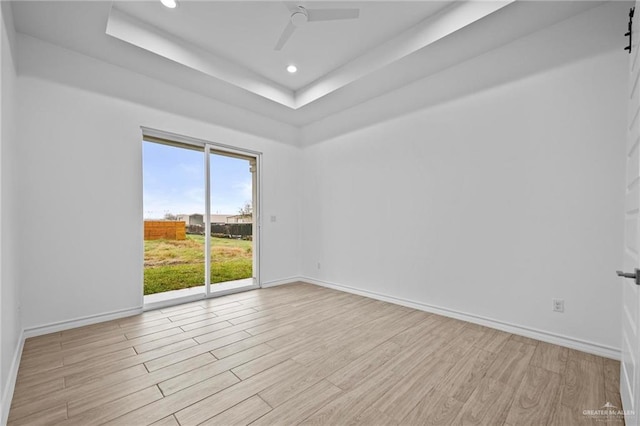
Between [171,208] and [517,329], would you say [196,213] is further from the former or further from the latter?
[517,329]

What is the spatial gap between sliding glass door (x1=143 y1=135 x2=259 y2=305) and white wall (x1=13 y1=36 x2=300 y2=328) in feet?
1.06

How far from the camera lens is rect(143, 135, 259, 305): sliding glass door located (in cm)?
390

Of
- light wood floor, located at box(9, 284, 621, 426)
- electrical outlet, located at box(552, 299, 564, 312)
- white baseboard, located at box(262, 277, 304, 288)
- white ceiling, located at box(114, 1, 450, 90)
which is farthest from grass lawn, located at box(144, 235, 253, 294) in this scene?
electrical outlet, located at box(552, 299, 564, 312)

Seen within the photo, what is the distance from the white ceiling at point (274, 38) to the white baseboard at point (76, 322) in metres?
2.61

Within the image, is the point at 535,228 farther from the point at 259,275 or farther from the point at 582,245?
the point at 259,275

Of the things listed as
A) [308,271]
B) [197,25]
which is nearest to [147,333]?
[308,271]

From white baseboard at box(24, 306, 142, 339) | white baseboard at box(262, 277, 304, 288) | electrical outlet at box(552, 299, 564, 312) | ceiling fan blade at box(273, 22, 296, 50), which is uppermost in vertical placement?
ceiling fan blade at box(273, 22, 296, 50)

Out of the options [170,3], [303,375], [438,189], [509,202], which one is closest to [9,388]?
[303,375]

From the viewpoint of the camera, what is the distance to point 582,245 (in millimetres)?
2414

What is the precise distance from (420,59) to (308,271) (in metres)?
3.75

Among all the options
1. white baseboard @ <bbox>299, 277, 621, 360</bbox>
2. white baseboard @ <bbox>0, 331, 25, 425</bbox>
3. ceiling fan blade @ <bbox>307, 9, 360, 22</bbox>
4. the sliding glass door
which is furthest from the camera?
the sliding glass door

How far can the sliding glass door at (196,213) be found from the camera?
3896 millimetres

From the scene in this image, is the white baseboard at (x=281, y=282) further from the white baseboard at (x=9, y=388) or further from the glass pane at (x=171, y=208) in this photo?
the white baseboard at (x=9, y=388)

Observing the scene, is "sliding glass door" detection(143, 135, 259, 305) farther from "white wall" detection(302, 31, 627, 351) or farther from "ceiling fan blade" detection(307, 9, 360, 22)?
"ceiling fan blade" detection(307, 9, 360, 22)
